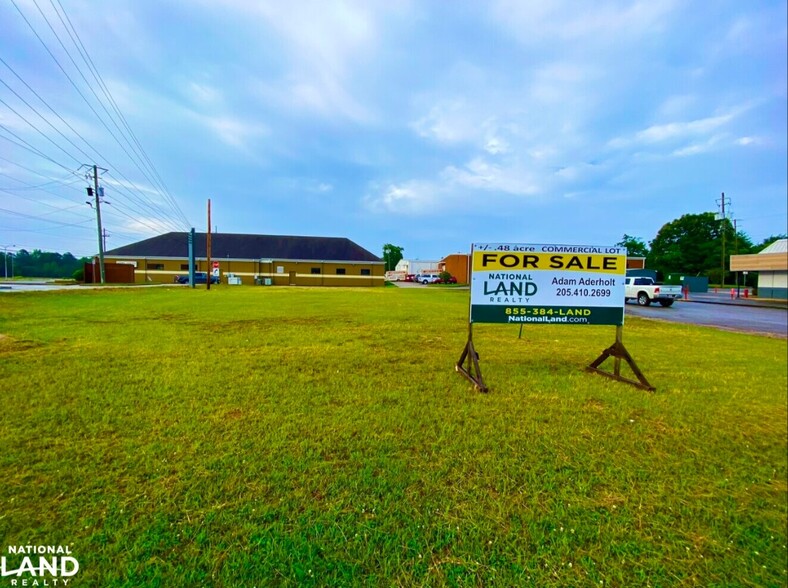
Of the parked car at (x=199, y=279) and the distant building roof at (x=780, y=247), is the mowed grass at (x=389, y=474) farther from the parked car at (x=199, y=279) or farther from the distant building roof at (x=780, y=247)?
the parked car at (x=199, y=279)

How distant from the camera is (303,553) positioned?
172 cm

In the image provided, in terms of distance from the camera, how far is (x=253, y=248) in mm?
44781

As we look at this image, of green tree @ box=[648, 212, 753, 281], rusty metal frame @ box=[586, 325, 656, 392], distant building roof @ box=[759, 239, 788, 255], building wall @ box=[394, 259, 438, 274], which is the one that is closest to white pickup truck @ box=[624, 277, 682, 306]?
distant building roof @ box=[759, 239, 788, 255]

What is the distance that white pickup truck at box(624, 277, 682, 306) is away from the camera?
53.8 feet

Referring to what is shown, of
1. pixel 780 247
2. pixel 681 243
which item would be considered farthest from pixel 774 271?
pixel 681 243

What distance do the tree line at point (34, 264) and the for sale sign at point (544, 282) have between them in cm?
462

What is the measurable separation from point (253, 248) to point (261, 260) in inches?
102

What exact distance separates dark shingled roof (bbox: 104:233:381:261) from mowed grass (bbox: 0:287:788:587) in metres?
41.1

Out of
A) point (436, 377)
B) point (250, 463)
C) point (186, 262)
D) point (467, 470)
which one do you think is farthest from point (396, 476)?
point (186, 262)

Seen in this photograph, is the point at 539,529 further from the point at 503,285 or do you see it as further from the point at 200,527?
the point at 503,285

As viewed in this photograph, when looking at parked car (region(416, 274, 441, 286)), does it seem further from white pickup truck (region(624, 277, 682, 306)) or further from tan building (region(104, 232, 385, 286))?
white pickup truck (region(624, 277, 682, 306))

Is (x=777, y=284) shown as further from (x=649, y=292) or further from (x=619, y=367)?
(x=649, y=292)

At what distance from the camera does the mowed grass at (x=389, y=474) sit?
5.56 feet

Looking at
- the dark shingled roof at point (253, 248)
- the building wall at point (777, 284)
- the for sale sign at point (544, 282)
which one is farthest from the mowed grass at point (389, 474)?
the dark shingled roof at point (253, 248)
